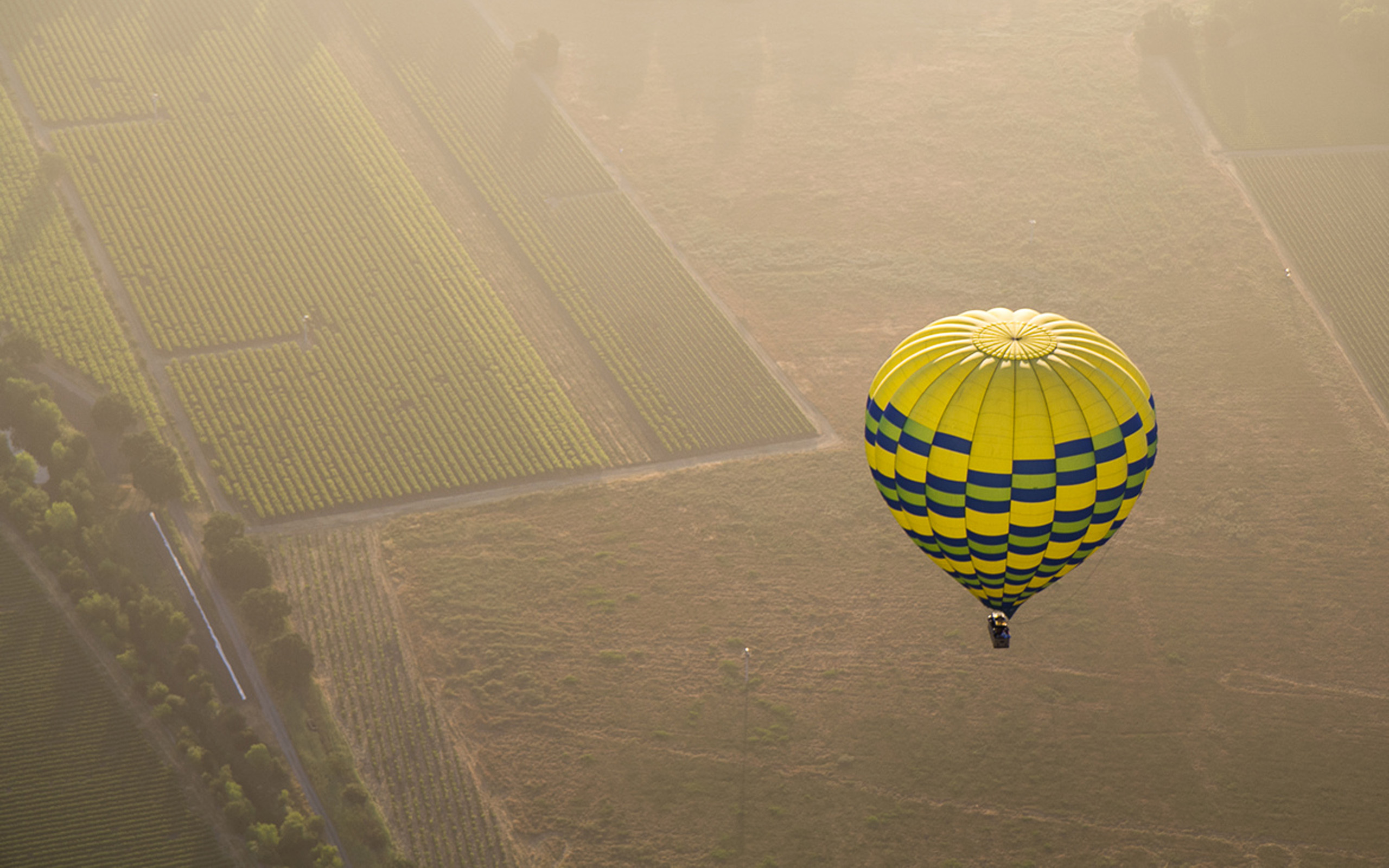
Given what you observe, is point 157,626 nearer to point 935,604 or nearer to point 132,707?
point 132,707

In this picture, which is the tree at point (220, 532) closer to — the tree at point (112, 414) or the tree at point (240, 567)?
the tree at point (240, 567)

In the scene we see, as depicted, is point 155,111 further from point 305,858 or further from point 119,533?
point 305,858

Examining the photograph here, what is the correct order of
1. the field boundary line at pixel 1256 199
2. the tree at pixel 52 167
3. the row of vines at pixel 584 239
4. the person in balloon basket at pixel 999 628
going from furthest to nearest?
the tree at pixel 52 167 → the field boundary line at pixel 1256 199 → the row of vines at pixel 584 239 → the person in balloon basket at pixel 999 628

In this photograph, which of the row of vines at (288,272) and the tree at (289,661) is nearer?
the tree at (289,661)

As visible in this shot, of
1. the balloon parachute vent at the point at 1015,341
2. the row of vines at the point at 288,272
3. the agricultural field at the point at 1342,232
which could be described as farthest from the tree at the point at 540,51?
the balloon parachute vent at the point at 1015,341

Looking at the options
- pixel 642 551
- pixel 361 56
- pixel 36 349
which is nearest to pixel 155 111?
pixel 361 56

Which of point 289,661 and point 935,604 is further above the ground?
point 289,661

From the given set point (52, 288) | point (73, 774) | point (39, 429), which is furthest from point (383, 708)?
point (52, 288)
